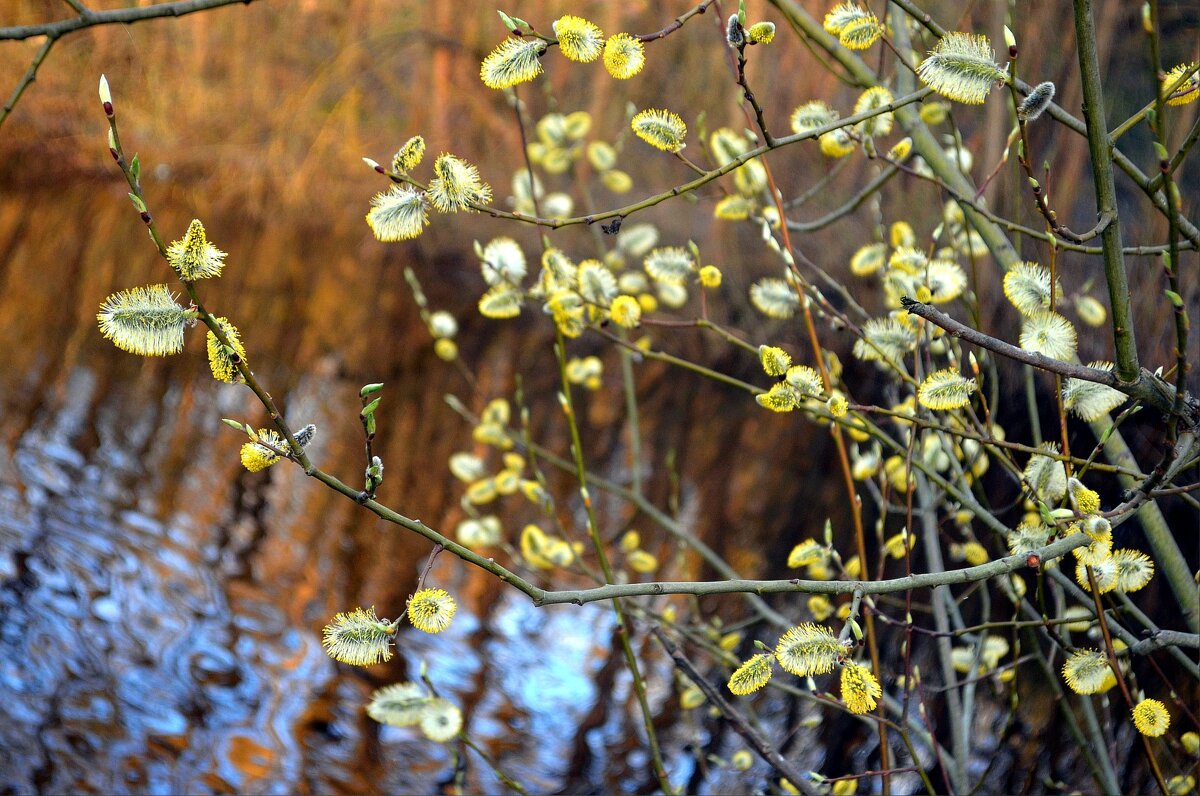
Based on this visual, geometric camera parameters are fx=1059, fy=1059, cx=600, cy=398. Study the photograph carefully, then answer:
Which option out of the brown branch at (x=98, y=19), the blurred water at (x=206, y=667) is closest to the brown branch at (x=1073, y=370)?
the brown branch at (x=98, y=19)

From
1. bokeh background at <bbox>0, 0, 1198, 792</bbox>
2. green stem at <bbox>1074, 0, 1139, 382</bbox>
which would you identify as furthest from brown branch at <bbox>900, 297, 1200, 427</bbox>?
bokeh background at <bbox>0, 0, 1198, 792</bbox>

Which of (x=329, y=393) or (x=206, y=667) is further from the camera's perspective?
(x=329, y=393)

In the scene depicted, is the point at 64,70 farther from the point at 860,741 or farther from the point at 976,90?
the point at 976,90

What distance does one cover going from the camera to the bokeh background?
6.31 feet

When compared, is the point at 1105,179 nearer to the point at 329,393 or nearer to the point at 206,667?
the point at 206,667

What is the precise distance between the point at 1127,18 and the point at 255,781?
7.14ft

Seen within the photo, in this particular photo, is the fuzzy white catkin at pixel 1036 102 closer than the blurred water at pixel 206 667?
Yes

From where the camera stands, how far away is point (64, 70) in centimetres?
508

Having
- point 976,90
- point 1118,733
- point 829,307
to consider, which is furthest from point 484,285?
point 976,90

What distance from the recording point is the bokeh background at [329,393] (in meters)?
1.92

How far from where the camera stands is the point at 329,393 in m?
3.57

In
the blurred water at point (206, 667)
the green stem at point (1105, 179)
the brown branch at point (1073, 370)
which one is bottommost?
the brown branch at point (1073, 370)

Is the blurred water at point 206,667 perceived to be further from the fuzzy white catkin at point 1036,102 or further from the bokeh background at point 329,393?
the fuzzy white catkin at point 1036,102

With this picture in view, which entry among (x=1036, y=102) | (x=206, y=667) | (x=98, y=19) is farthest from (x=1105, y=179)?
(x=206, y=667)
